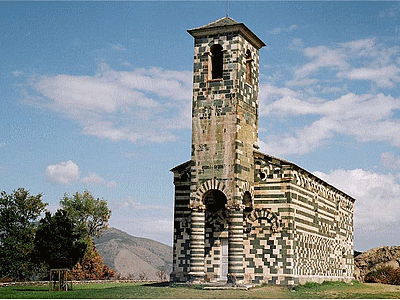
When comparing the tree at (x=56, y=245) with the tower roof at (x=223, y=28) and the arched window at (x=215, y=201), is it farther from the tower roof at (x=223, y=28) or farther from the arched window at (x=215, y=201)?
the tower roof at (x=223, y=28)

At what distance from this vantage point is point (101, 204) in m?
58.5

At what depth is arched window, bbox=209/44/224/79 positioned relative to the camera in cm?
3497

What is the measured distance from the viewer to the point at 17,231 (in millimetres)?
50906

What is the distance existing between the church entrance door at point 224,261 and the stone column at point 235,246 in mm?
1794

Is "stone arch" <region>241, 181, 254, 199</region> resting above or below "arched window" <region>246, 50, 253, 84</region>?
below

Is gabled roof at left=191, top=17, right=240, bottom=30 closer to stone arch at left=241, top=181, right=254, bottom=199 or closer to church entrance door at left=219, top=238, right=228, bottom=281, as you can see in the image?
stone arch at left=241, top=181, right=254, bottom=199

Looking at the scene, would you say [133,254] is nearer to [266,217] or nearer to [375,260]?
[375,260]

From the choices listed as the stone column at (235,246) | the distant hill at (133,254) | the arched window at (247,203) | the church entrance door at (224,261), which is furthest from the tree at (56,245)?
the distant hill at (133,254)

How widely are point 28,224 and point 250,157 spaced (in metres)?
25.1

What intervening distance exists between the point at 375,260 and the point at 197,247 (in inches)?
894

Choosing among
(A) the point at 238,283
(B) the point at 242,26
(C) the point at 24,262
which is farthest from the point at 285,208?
(C) the point at 24,262

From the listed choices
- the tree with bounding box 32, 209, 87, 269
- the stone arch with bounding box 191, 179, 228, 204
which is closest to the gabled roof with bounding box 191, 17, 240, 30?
the stone arch with bounding box 191, 179, 228, 204

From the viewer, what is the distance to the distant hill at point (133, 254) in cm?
12169

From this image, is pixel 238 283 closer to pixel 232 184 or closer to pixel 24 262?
pixel 232 184
